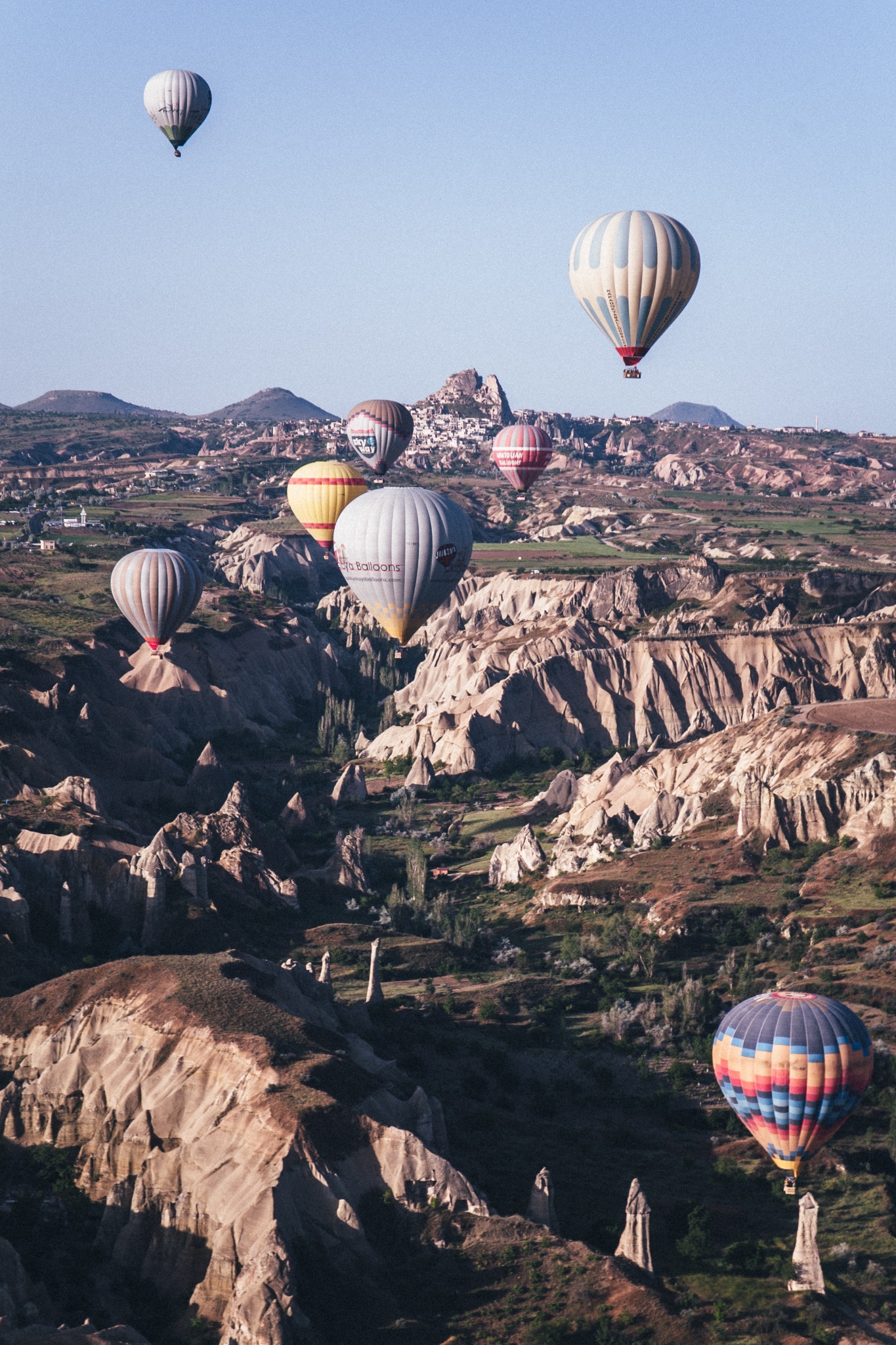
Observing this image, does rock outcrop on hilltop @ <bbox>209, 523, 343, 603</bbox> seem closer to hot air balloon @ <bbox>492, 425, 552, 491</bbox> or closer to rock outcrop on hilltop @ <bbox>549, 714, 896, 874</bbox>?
hot air balloon @ <bbox>492, 425, 552, 491</bbox>

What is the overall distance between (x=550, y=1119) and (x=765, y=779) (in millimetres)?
32263

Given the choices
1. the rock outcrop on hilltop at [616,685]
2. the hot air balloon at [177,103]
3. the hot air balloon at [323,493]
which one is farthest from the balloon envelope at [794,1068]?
the hot air balloon at [177,103]

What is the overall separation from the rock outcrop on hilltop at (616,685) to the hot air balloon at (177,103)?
140ft

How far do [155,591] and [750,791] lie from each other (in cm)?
3719

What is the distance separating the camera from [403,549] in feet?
243

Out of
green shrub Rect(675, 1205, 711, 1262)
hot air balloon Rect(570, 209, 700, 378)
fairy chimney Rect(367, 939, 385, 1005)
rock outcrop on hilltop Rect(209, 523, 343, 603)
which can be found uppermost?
hot air balloon Rect(570, 209, 700, 378)

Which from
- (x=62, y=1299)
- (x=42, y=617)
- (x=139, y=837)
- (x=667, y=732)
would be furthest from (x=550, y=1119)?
(x=42, y=617)

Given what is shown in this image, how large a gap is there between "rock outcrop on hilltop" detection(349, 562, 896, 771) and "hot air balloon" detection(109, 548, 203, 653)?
22337 millimetres

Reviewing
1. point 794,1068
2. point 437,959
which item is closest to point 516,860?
point 437,959

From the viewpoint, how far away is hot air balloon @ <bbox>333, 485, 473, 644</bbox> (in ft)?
243

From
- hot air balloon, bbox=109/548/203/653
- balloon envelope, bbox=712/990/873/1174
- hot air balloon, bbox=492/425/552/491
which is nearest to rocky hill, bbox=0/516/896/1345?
balloon envelope, bbox=712/990/873/1174

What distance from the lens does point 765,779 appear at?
8388cm

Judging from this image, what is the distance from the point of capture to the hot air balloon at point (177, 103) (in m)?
94.1

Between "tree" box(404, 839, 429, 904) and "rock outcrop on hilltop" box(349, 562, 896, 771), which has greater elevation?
"rock outcrop on hilltop" box(349, 562, 896, 771)
